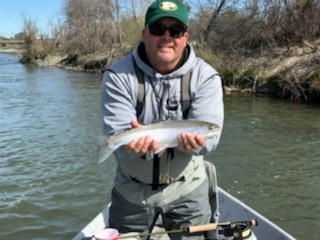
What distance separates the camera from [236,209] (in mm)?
5410

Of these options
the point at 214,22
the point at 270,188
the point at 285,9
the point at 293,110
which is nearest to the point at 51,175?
the point at 270,188

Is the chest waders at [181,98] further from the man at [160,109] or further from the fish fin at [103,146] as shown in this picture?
the fish fin at [103,146]

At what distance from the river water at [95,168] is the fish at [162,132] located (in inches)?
183

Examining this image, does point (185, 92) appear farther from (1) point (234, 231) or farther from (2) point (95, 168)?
(2) point (95, 168)

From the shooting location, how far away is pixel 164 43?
3.36 m

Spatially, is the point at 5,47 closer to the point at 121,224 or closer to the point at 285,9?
the point at 285,9

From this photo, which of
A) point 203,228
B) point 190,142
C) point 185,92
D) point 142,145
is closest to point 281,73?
point 203,228

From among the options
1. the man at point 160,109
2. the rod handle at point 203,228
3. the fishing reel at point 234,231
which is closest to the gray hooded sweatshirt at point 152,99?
the man at point 160,109

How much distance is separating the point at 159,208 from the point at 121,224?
15.4 inches

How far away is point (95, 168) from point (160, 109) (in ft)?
24.6

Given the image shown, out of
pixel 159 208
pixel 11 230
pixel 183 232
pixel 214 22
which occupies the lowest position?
pixel 11 230

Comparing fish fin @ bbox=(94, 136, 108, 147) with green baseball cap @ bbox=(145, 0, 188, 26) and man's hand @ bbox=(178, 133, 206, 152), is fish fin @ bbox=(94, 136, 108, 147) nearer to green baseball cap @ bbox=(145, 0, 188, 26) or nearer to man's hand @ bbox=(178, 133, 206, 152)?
man's hand @ bbox=(178, 133, 206, 152)

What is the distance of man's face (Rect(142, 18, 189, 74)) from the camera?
3354 millimetres

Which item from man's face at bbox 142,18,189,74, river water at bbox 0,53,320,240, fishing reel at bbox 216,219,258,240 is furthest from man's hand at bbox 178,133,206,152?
river water at bbox 0,53,320,240
